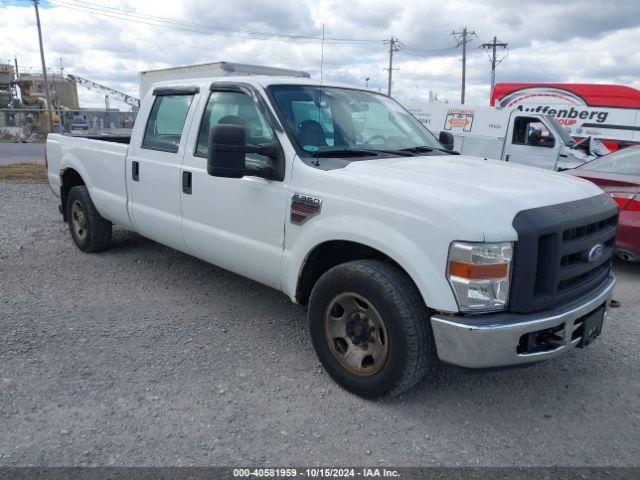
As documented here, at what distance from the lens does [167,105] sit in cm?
480

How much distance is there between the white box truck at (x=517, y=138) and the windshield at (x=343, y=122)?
9267 millimetres

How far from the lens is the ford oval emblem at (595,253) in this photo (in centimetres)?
316

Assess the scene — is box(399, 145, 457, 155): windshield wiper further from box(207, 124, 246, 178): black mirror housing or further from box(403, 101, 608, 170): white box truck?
box(403, 101, 608, 170): white box truck

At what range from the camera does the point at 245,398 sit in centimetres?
331

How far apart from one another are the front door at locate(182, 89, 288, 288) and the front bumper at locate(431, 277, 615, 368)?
1339 millimetres

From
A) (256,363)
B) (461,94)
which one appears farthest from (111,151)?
(461,94)

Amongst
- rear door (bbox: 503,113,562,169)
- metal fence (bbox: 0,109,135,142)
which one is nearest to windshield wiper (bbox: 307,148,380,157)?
rear door (bbox: 503,113,562,169)

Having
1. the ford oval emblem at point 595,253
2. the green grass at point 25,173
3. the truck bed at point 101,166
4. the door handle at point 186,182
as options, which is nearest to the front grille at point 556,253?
the ford oval emblem at point 595,253

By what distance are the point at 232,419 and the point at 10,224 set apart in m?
6.07

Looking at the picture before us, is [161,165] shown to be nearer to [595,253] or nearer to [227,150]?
[227,150]

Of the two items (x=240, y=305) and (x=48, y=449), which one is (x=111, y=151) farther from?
(x=48, y=449)

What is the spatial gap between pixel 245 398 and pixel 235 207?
1.37 metres

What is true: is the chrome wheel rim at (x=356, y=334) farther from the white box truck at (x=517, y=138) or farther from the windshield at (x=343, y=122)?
the white box truck at (x=517, y=138)

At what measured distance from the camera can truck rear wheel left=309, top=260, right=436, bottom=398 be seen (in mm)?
2951
